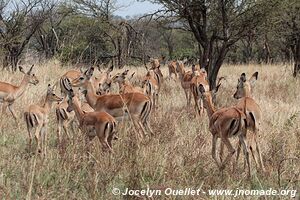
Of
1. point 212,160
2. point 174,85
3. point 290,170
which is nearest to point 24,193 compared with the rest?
point 212,160

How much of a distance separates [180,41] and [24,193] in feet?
110

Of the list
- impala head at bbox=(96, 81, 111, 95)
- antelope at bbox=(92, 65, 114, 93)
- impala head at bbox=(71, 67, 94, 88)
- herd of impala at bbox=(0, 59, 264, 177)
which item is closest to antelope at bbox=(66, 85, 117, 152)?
herd of impala at bbox=(0, 59, 264, 177)

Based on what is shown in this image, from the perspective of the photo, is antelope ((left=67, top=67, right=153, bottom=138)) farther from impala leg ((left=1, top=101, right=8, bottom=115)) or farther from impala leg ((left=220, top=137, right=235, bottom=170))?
impala leg ((left=220, top=137, right=235, bottom=170))

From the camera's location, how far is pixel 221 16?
30.5ft

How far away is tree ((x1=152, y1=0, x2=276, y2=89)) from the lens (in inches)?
359

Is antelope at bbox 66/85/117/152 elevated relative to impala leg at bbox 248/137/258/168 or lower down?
elevated

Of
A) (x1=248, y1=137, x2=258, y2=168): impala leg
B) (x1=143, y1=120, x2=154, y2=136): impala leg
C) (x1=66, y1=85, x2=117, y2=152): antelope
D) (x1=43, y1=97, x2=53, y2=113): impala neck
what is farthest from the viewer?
(x1=143, y1=120, x2=154, y2=136): impala leg

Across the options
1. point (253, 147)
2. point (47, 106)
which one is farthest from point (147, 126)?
point (253, 147)

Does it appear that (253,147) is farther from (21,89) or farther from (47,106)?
(21,89)

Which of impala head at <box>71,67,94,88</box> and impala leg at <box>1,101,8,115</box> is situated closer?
impala head at <box>71,67,94,88</box>

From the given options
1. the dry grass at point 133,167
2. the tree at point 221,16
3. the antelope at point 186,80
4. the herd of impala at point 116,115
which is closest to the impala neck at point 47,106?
the herd of impala at point 116,115

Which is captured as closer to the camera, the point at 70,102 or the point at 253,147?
the point at 253,147

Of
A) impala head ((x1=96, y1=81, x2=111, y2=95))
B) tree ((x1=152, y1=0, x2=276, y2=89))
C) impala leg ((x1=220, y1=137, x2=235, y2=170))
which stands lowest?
impala leg ((x1=220, y1=137, x2=235, y2=170))

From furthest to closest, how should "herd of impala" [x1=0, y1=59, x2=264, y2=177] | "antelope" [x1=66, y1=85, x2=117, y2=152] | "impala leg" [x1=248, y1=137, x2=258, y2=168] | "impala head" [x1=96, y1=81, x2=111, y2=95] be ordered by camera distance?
"impala head" [x1=96, y1=81, x2=111, y2=95]
"antelope" [x1=66, y1=85, x2=117, y2=152]
"impala leg" [x1=248, y1=137, x2=258, y2=168]
"herd of impala" [x1=0, y1=59, x2=264, y2=177]
